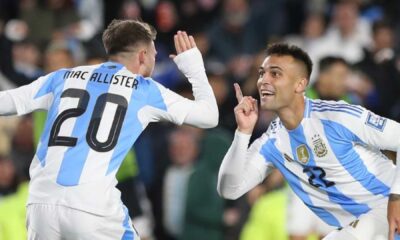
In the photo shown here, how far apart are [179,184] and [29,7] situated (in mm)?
3909

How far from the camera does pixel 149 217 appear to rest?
37.0 feet

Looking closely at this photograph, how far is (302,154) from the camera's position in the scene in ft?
22.4

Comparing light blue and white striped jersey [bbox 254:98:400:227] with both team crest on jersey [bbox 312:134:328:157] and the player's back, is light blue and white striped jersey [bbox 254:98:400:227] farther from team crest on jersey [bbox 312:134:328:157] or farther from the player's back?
the player's back

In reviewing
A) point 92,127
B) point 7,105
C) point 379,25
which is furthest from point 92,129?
point 379,25

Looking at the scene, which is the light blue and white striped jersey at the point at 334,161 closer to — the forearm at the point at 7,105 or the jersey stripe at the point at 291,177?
the jersey stripe at the point at 291,177

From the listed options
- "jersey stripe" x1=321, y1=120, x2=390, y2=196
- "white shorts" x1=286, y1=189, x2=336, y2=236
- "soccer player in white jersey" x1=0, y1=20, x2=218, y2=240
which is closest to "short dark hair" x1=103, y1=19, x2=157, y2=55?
"soccer player in white jersey" x1=0, y1=20, x2=218, y2=240

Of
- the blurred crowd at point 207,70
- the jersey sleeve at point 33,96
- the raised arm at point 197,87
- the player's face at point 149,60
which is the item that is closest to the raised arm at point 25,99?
the jersey sleeve at point 33,96

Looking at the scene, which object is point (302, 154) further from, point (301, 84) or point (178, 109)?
point (178, 109)

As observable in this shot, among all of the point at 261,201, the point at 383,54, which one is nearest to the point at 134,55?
the point at 261,201

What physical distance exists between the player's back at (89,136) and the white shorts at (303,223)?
9.62 feet

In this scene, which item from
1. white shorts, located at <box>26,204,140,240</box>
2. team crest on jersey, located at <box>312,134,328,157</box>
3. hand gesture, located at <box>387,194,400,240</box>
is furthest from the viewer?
team crest on jersey, located at <box>312,134,328,157</box>

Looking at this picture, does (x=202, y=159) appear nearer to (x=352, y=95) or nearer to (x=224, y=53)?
(x=352, y=95)

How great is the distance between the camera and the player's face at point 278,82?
6836 millimetres

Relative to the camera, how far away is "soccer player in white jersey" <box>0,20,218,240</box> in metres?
6.13
